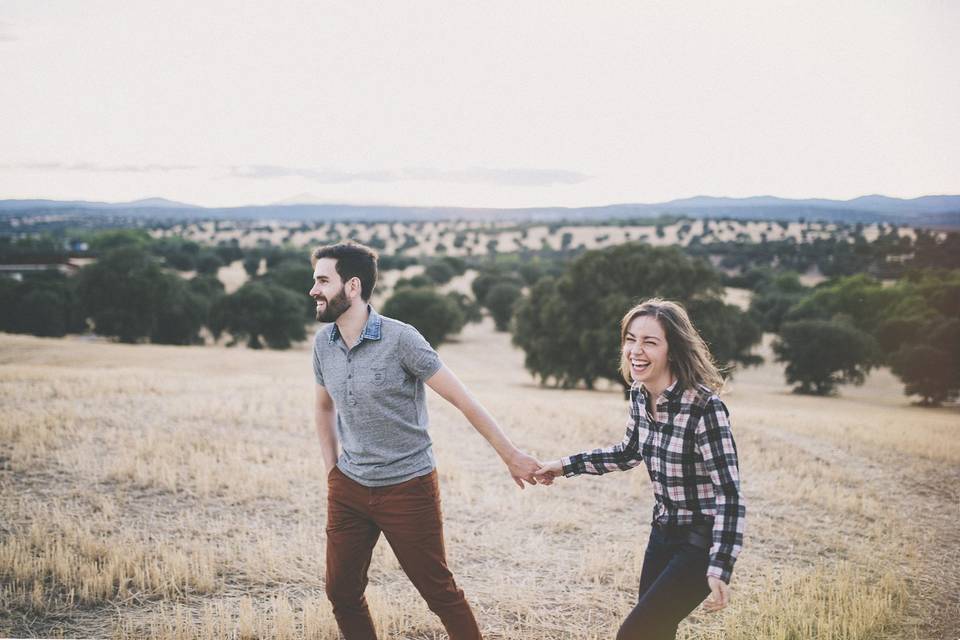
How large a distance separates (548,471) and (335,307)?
1.61 m

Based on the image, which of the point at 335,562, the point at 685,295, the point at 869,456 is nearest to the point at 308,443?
the point at 335,562

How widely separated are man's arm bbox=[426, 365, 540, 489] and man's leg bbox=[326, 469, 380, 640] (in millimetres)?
698

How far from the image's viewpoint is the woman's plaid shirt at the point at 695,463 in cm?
305

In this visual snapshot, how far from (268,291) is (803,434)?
42.6m

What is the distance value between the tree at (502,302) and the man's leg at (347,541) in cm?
5977

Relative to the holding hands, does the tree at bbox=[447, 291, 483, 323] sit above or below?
below

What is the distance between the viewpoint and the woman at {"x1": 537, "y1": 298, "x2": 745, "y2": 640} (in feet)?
10.1

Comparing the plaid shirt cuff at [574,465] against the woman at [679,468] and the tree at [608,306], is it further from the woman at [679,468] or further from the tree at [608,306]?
the tree at [608,306]

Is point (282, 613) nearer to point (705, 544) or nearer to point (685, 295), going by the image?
point (705, 544)

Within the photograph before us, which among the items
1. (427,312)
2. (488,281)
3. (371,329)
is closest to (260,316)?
(427,312)

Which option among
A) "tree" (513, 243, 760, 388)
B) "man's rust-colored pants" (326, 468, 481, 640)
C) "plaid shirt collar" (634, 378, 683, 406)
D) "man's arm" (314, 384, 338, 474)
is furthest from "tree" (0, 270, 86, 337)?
"plaid shirt collar" (634, 378, 683, 406)

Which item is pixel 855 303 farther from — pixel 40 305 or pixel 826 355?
pixel 40 305

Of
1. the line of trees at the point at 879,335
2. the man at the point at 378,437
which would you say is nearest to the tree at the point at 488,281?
the line of trees at the point at 879,335

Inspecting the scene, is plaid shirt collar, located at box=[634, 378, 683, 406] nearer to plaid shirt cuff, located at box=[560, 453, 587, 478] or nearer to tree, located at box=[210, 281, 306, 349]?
plaid shirt cuff, located at box=[560, 453, 587, 478]
